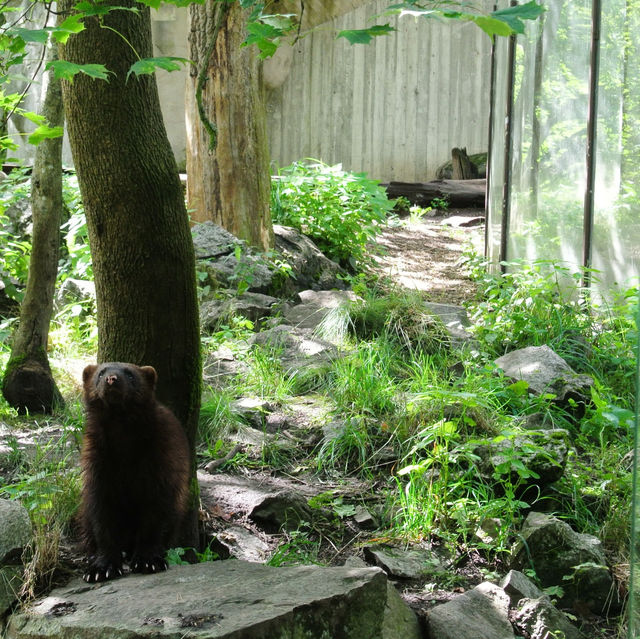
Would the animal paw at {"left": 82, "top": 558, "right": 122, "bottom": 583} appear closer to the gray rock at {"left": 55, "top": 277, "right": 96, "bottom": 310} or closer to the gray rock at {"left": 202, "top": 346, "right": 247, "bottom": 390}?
the gray rock at {"left": 202, "top": 346, "right": 247, "bottom": 390}

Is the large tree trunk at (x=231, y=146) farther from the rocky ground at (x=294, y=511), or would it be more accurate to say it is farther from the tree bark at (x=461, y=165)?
the tree bark at (x=461, y=165)

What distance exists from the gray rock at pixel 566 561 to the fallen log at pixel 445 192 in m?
10.6

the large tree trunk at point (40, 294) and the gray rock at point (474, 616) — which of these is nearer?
the gray rock at point (474, 616)

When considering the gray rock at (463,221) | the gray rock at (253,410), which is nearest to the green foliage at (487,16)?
the gray rock at (253,410)

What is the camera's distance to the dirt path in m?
9.43

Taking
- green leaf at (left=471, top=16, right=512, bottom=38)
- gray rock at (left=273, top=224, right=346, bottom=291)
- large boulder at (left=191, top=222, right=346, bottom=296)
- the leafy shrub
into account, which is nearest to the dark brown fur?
green leaf at (left=471, top=16, right=512, bottom=38)

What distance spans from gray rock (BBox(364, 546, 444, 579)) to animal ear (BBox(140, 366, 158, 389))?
4.50 feet

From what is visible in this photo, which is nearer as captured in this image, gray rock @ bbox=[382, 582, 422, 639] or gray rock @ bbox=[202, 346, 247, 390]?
gray rock @ bbox=[382, 582, 422, 639]

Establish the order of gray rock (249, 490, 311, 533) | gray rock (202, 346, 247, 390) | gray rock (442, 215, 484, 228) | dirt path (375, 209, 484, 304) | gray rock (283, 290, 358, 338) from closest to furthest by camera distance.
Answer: gray rock (249, 490, 311, 533) → gray rock (202, 346, 247, 390) → gray rock (283, 290, 358, 338) → dirt path (375, 209, 484, 304) → gray rock (442, 215, 484, 228)

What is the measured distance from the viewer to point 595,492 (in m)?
4.45

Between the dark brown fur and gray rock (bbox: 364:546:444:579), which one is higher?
the dark brown fur

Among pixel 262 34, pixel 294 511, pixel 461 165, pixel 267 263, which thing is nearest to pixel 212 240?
pixel 267 263

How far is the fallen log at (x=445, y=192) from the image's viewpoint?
14.1 m

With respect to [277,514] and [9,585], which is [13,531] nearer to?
[9,585]
